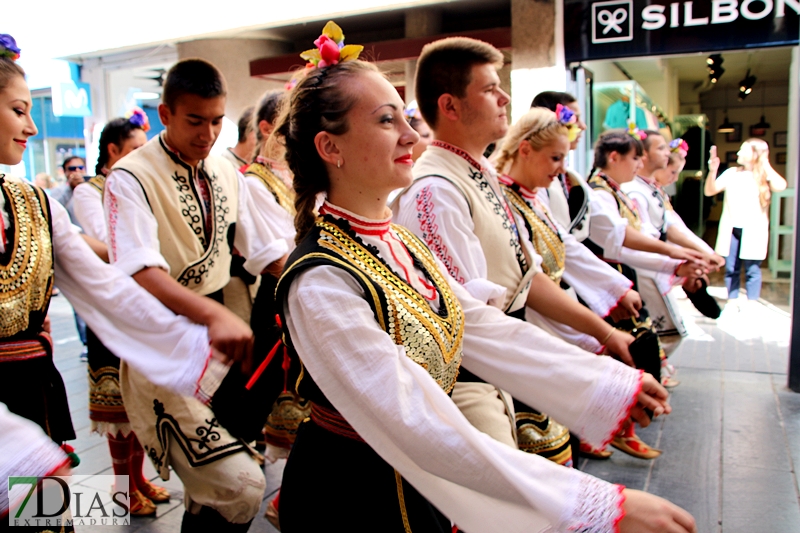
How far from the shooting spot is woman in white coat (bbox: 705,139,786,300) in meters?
7.92

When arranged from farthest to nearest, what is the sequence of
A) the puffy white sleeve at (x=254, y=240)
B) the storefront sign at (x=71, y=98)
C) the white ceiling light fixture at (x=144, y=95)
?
1. the white ceiling light fixture at (x=144, y=95)
2. the storefront sign at (x=71, y=98)
3. the puffy white sleeve at (x=254, y=240)

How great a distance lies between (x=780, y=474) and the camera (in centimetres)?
361

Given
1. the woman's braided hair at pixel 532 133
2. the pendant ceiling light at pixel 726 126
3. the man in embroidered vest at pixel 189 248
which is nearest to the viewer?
the man in embroidered vest at pixel 189 248

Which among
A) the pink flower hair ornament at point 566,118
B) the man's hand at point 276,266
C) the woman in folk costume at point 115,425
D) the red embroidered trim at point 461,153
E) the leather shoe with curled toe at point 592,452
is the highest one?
the pink flower hair ornament at point 566,118

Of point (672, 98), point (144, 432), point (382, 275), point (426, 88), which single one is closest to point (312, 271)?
point (382, 275)

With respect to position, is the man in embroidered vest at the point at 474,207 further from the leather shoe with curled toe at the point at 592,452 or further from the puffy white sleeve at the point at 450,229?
the leather shoe with curled toe at the point at 592,452

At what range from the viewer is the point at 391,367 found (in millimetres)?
1275

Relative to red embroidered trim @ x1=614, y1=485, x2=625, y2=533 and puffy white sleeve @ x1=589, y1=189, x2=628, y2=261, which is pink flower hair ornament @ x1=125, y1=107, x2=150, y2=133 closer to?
puffy white sleeve @ x1=589, y1=189, x2=628, y2=261

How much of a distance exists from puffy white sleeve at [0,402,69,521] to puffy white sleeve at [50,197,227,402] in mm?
603

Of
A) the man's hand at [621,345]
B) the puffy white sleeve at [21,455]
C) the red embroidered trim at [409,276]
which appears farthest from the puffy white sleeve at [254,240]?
the puffy white sleeve at [21,455]

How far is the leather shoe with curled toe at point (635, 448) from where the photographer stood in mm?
3891

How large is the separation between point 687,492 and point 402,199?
2.28 meters

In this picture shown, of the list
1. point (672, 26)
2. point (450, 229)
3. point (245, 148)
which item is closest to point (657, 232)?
point (672, 26)

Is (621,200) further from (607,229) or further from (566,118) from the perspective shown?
(566,118)
